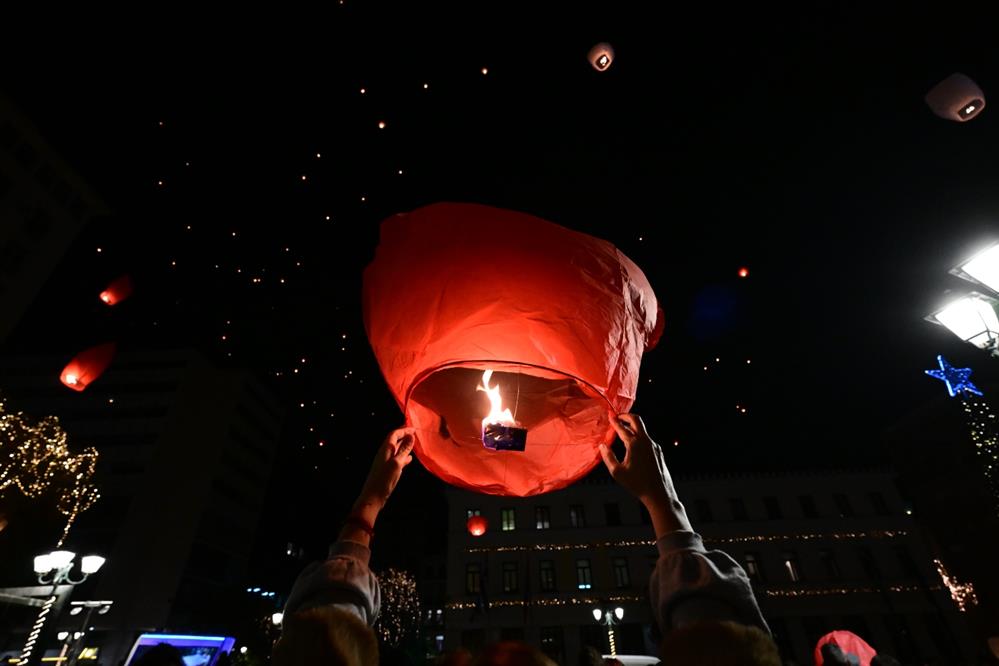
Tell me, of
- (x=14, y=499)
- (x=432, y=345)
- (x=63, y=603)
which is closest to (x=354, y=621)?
(x=432, y=345)

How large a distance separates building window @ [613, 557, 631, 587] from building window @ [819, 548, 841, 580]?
1091 cm

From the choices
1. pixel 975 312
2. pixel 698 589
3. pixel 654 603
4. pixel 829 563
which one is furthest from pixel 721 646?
pixel 829 563

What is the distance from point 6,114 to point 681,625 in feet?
137

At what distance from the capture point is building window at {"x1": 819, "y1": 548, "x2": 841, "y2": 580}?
89.2 ft

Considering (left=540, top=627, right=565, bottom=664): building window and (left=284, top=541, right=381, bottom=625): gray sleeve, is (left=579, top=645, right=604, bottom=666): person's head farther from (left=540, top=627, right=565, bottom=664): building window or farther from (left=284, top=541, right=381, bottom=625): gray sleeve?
(left=540, top=627, right=565, bottom=664): building window

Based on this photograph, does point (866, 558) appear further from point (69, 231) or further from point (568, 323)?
point (69, 231)

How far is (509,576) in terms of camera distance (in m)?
27.6

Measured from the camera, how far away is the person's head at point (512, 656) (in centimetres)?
143

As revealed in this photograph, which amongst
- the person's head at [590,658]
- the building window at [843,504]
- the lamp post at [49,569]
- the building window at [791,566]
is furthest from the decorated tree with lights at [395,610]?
the person's head at [590,658]

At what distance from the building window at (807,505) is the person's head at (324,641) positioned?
34445 millimetres

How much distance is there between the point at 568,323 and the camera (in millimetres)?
2053

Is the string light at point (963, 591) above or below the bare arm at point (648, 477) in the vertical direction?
above

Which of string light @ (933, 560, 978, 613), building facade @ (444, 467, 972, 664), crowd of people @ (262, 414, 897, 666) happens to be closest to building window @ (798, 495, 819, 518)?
building facade @ (444, 467, 972, 664)

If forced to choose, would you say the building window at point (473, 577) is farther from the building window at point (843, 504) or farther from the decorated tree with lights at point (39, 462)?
the building window at point (843, 504)
